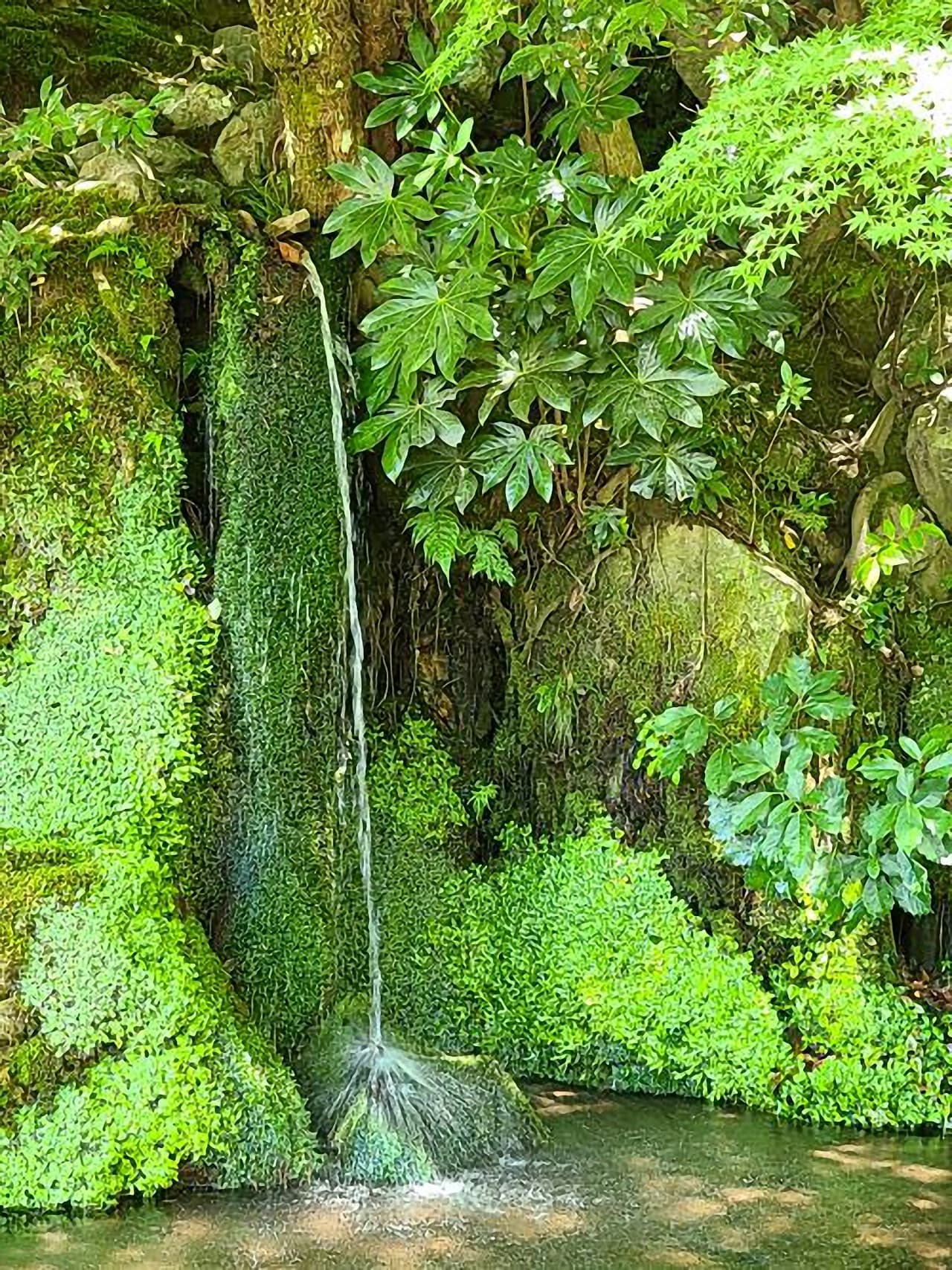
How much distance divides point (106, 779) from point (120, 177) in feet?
6.55

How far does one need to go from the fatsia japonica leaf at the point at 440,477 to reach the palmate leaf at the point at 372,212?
70 cm

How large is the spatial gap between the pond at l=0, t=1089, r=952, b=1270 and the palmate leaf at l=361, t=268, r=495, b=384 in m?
2.35

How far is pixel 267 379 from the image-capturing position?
14.0ft

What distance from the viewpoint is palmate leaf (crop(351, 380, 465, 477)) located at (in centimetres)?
423

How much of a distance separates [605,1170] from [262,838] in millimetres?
1469

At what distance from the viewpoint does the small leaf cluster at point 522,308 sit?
3969 millimetres

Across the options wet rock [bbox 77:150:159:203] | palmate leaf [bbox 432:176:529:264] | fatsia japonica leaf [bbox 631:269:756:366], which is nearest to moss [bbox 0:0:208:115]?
wet rock [bbox 77:150:159:203]

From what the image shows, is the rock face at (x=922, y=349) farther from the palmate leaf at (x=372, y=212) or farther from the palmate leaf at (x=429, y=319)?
the palmate leaf at (x=372, y=212)

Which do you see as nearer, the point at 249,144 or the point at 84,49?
the point at 249,144

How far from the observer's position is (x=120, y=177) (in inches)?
168

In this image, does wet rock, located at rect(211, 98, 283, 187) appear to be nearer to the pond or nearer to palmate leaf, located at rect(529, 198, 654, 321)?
palmate leaf, located at rect(529, 198, 654, 321)

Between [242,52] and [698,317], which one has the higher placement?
[242,52]

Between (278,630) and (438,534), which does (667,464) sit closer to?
(438,534)

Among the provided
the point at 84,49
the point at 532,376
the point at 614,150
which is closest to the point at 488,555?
the point at 532,376
